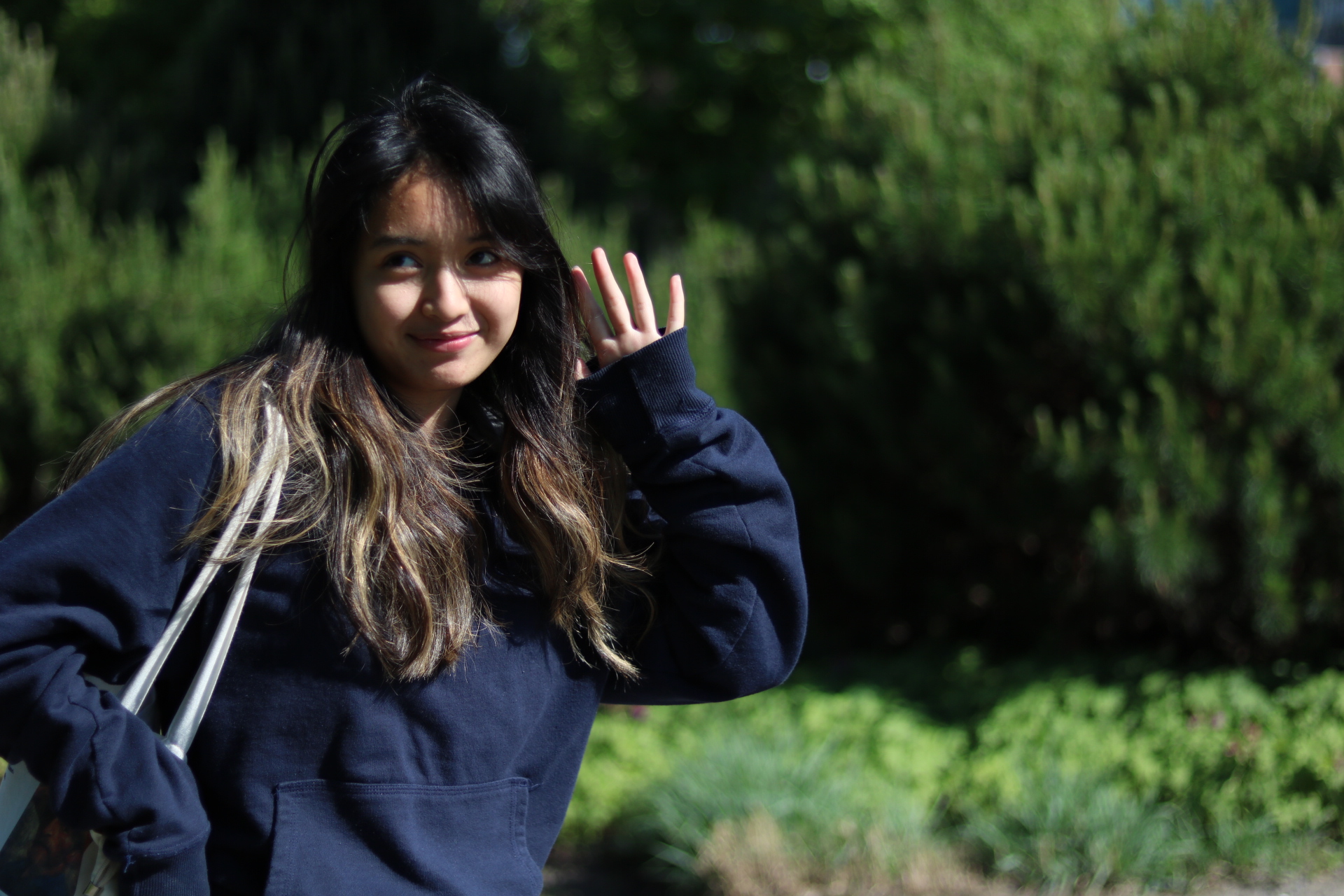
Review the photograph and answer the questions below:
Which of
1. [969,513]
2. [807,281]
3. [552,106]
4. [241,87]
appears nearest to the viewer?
[969,513]

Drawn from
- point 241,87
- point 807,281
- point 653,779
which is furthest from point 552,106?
point 653,779

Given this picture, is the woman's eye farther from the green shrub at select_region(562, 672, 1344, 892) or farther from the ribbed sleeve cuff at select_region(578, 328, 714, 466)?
the green shrub at select_region(562, 672, 1344, 892)

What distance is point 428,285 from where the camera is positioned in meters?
1.58

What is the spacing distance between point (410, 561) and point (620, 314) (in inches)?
18.3

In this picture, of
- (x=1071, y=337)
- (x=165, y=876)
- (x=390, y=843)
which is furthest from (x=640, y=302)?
(x=1071, y=337)

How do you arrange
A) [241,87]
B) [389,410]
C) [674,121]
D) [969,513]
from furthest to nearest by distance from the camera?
[674,121] < [241,87] < [969,513] < [389,410]

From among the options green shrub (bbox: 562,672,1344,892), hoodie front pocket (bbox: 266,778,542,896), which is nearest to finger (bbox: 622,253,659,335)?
hoodie front pocket (bbox: 266,778,542,896)

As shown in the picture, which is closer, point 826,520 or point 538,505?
point 538,505

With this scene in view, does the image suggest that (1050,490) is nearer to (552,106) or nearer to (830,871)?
(830,871)

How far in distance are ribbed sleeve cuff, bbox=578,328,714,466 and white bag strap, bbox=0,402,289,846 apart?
482 mm

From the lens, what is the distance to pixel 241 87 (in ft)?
19.0

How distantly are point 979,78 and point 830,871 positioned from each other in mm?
3547

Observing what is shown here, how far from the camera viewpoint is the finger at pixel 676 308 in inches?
67.2

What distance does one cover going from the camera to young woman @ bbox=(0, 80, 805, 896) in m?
1.33
